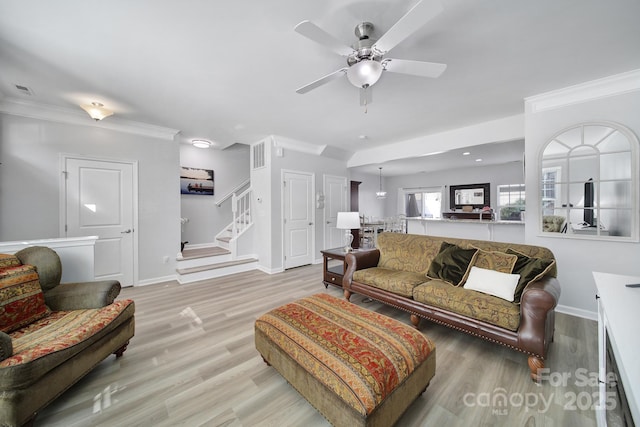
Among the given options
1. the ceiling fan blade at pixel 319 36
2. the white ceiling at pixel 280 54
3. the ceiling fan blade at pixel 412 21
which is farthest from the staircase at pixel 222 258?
the ceiling fan blade at pixel 412 21

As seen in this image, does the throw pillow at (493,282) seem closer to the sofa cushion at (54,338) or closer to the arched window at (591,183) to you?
the arched window at (591,183)

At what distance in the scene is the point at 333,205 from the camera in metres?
5.78

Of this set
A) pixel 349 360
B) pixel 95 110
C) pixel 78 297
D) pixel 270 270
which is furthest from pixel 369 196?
pixel 78 297

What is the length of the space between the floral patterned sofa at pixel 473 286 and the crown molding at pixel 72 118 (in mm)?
3782

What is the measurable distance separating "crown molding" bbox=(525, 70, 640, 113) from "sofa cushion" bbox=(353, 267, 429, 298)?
260 cm

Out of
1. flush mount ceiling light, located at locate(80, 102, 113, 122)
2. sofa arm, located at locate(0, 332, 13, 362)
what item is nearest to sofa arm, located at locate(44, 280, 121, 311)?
sofa arm, located at locate(0, 332, 13, 362)

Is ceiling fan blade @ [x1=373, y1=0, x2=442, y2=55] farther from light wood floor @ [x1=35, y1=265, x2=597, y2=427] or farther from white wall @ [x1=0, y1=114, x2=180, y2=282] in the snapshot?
white wall @ [x1=0, y1=114, x2=180, y2=282]

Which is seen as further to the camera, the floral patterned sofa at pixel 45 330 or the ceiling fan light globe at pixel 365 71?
the ceiling fan light globe at pixel 365 71

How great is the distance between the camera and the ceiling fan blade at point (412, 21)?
4.11 feet

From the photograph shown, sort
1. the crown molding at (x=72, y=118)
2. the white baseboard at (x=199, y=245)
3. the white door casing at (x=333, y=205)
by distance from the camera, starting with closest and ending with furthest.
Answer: the crown molding at (x=72, y=118), the white baseboard at (x=199, y=245), the white door casing at (x=333, y=205)

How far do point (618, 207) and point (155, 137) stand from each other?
6.36m

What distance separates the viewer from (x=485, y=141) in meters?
3.80

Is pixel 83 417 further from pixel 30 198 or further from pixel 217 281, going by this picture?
pixel 30 198

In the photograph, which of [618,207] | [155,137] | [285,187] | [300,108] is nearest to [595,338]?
[618,207]
